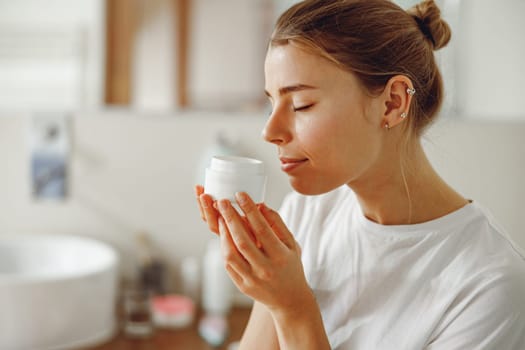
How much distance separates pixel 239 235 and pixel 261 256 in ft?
0.13

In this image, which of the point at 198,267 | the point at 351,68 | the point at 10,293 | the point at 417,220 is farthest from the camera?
the point at 198,267

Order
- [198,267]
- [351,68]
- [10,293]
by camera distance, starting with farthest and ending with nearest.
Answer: [198,267] < [10,293] < [351,68]

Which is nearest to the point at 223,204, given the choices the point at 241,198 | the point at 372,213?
the point at 241,198

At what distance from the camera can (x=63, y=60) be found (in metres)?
1.59

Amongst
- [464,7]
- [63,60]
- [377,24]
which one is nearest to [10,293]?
[63,60]

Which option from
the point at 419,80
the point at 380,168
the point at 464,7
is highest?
the point at 464,7

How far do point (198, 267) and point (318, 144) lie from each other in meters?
0.85

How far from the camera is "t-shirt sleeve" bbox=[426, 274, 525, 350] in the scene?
2.26 feet

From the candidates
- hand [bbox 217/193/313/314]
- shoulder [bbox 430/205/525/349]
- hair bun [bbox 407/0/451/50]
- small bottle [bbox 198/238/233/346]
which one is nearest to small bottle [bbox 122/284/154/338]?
small bottle [bbox 198/238/233/346]

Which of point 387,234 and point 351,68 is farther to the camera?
point 387,234

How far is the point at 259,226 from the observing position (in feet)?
2.23

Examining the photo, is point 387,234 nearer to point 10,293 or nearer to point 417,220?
point 417,220

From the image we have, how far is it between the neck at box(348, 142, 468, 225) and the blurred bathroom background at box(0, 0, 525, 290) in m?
0.61

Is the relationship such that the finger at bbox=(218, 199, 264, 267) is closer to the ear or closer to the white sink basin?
the ear
